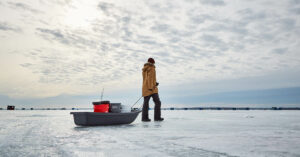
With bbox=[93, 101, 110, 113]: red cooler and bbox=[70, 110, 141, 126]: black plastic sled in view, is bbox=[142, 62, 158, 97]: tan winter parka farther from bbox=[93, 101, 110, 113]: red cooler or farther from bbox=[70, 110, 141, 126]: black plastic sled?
bbox=[93, 101, 110, 113]: red cooler

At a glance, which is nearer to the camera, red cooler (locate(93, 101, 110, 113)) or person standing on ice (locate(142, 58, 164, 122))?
red cooler (locate(93, 101, 110, 113))

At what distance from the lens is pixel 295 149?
366cm

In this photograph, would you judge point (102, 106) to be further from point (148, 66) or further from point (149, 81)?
point (148, 66)

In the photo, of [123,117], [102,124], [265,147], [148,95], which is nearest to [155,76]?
[148,95]

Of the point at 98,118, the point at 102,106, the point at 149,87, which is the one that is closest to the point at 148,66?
the point at 149,87

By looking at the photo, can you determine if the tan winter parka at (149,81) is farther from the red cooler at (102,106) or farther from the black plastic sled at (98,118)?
the red cooler at (102,106)

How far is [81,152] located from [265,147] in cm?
296

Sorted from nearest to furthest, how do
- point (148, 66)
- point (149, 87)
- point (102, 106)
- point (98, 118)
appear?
point (98, 118)
point (102, 106)
point (149, 87)
point (148, 66)

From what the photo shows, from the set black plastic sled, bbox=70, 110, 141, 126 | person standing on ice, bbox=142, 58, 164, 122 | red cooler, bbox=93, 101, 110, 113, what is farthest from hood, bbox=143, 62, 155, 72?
red cooler, bbox=93, 101, 110, 113

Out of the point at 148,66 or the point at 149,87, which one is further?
the point at 148,66

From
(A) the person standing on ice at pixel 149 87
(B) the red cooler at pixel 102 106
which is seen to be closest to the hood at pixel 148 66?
(A) the person standing on ice at pixel 149 87

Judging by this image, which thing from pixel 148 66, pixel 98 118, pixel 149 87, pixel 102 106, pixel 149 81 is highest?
pixel 148 66

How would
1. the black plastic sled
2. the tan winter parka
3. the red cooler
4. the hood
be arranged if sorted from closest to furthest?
the black plastic sled < the red cooler < the tan winter parka < the hood

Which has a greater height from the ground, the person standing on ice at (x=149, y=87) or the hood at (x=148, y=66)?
the hood at (x=148, y=66)
